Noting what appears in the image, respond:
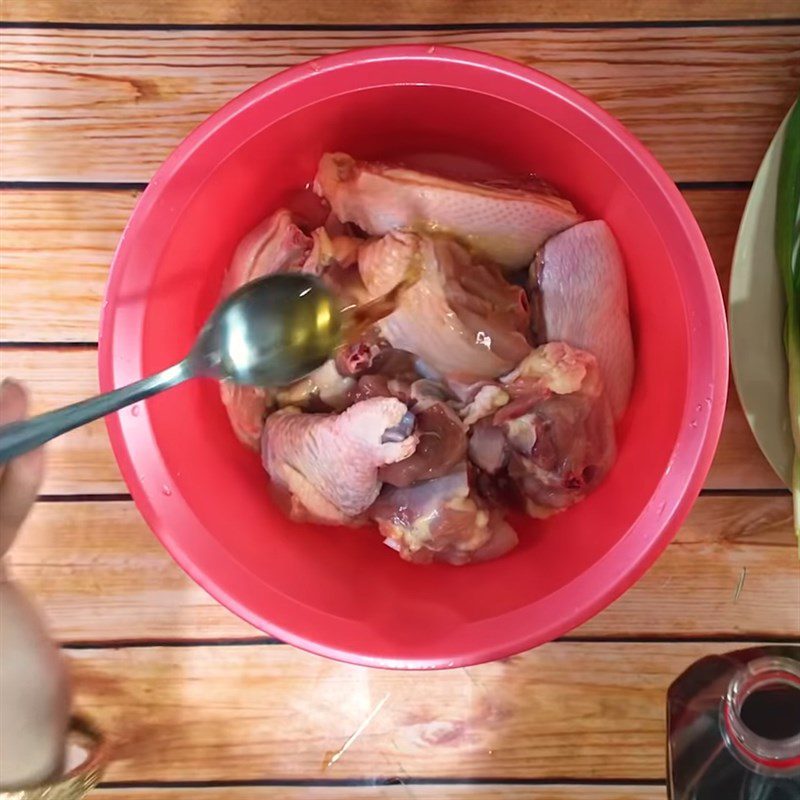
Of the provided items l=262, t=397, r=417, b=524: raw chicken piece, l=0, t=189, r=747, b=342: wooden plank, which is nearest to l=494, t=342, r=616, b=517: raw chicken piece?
l=262, t=397, r=417, b=524: raw chicken piece

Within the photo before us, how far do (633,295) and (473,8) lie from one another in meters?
0.35

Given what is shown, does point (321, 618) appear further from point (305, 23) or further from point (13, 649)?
point (305, 23)

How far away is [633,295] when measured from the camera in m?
0.87

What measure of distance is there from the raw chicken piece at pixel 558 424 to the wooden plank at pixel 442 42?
0.28 meters

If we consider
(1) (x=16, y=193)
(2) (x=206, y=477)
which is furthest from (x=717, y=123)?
(1) (x=16, y=193)

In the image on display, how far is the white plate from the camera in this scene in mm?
889

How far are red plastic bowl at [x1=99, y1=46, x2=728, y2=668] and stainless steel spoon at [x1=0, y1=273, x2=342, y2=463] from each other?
0.07m

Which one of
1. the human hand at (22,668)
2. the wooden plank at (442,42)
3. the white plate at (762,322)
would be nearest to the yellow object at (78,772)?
the human hand at (22,668)

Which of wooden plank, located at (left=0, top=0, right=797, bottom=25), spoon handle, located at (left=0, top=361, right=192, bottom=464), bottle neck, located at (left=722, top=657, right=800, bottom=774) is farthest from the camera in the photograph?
wooden plank, located at (left=0, top=0, right=797, bottom=25)

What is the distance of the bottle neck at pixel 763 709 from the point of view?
0.79 meters

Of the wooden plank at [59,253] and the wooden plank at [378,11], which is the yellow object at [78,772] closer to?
the wooden plank at [59,253]

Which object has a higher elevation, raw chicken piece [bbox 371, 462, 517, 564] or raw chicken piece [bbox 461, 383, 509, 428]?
raw chicken piece [bbox 461, 383, 509, 428]

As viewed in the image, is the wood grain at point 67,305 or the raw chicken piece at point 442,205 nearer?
the raw chicken piece at point 442,205

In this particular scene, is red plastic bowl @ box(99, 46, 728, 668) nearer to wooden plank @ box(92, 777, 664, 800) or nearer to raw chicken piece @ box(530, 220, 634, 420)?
raw chicken piece @ box(530, 220, 634, 420)
